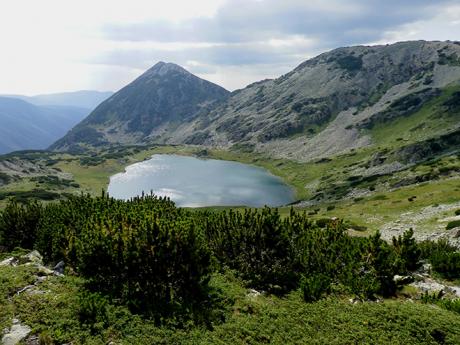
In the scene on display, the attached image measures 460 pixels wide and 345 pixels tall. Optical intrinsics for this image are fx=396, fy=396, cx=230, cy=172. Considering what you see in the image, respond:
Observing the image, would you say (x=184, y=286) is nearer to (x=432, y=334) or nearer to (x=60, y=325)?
(x=60, y=325)

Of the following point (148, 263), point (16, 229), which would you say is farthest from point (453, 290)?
point (16, 229)

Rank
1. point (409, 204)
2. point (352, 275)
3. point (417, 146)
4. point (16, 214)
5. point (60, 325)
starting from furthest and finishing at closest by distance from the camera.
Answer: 1. point (417, 146)
2. point (409, 204)
3. point (16, 214)
4. point (352, 275)
5. point (60, 325)

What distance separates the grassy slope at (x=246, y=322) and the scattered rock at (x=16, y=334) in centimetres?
39

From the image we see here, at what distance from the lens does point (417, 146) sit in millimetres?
182750

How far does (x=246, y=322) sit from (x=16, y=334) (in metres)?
12.9

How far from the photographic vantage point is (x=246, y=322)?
81.1ft

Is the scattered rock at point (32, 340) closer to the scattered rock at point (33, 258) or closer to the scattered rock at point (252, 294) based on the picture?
the scattered rock at point (33, 258)

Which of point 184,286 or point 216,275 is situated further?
point 216,275

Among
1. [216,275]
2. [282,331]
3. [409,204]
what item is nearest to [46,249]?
[216,275]

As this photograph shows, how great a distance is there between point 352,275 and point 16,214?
3630cm

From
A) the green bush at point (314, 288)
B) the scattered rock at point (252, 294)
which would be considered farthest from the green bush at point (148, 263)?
the green bush at point (314, 288)

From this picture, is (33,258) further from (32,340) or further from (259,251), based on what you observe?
(259,251)

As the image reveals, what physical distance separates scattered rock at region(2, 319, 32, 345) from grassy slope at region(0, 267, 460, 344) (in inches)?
15.2

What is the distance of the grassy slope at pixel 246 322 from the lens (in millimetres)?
21859
